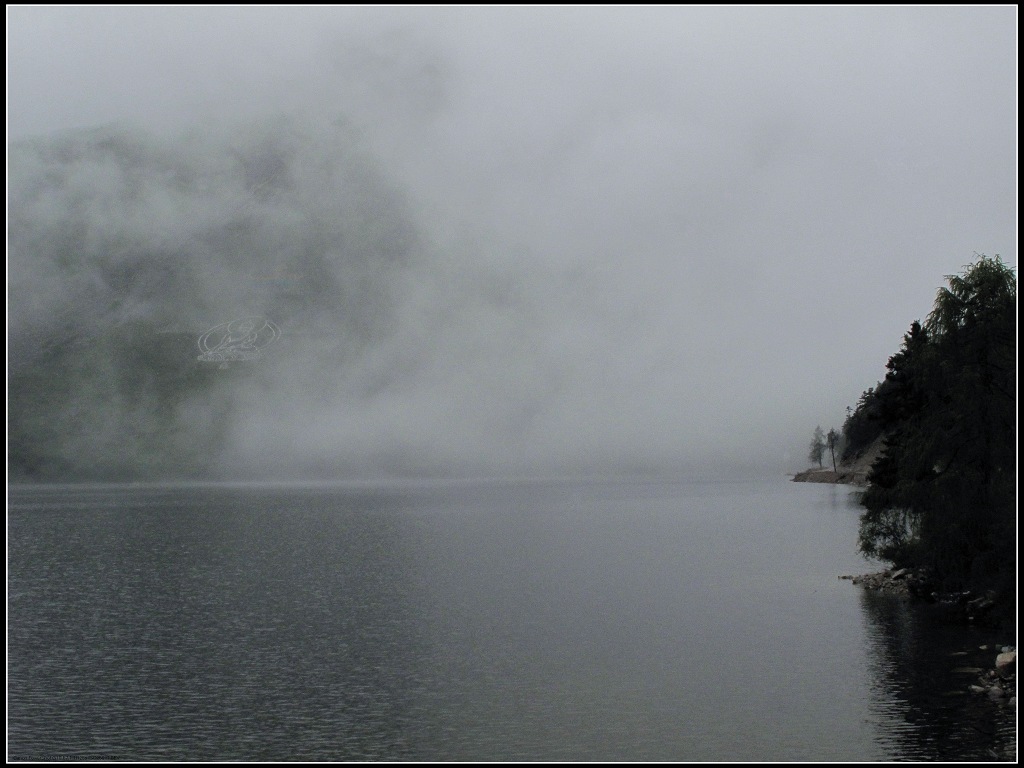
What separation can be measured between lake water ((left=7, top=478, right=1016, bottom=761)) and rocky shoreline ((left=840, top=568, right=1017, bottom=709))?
2.81ft

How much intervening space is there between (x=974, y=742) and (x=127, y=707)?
36617mm

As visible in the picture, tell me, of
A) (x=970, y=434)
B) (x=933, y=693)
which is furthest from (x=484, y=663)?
(x=970, y=434)

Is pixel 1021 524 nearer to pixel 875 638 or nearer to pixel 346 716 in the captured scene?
pixel 875 638

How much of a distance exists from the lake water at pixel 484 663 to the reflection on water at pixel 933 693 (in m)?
0.16

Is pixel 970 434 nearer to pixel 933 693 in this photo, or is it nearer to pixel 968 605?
pixel 968 605

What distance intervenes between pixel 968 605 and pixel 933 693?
64.4ft

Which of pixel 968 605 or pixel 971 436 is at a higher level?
pixel 971 436

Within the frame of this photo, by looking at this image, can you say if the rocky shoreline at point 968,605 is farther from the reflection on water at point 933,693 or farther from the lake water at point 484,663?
the lake water at point 484,663

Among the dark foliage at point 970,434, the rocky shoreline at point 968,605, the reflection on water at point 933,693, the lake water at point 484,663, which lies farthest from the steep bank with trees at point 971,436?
the lake water at point 484,663

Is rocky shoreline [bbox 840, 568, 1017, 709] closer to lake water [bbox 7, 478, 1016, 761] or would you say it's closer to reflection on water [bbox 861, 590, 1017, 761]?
Answer: reflection on water [bbox 861, 590, 1017, 761]

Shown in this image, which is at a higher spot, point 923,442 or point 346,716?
point 923,442

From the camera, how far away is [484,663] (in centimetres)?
4984

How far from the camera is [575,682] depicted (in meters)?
45.5

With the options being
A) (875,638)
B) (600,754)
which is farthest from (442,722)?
(875,638)
